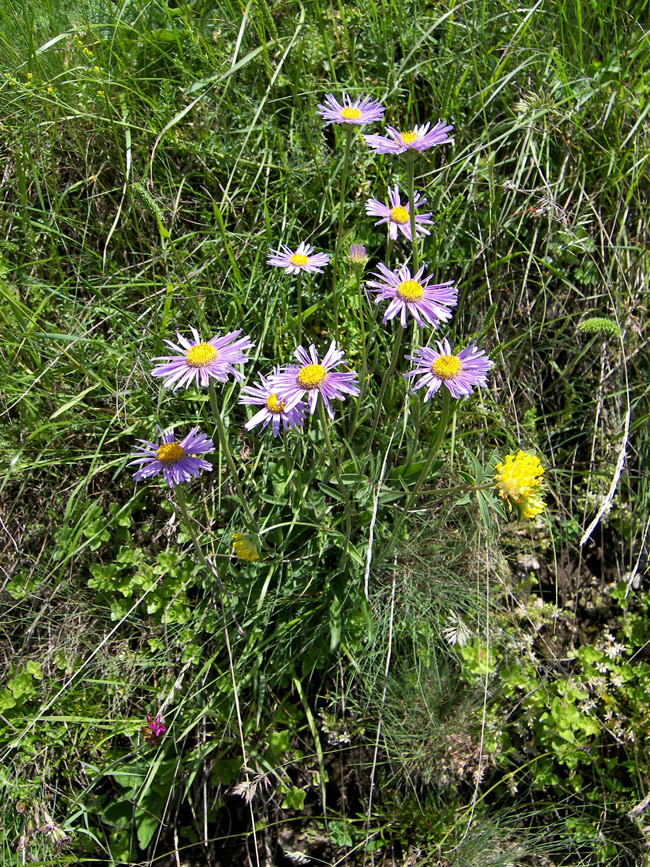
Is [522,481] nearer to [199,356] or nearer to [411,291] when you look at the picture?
[411,291]

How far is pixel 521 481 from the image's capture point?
4.31 ft

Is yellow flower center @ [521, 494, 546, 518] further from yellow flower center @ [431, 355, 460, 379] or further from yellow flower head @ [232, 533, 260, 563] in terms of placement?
yellow flower head @ [232, 533, 260, 563]

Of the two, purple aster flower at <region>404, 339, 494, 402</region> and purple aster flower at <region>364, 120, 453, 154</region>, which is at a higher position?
purple aster flower at <region>364, 120, 453, 154</region>

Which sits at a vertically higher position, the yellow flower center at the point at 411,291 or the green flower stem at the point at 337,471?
the yellow flower center at the point at 411,291

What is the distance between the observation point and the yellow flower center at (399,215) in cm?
164

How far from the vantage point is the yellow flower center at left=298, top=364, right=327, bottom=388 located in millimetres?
1336

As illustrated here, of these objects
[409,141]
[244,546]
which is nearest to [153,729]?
[244,546]

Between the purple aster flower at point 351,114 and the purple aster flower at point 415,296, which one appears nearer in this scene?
the purple aster flower at point 415,296

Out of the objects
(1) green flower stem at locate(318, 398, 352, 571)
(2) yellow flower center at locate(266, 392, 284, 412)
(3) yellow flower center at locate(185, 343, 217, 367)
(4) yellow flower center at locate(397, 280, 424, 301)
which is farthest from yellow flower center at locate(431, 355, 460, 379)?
(3) yellow flower center at locate(185, 343, 217, 367)

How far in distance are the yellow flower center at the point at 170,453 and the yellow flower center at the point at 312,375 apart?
0.32 meters

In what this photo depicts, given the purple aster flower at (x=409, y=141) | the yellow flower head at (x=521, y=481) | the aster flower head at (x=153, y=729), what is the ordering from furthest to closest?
the aster flower head at (x=153, y=729) < the purple aster flower at (x=409, y=141) < the yellow flower head at (x=521, y=481)

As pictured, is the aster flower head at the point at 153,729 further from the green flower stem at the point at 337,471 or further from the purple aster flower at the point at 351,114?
the purple aster flower at the point at 351,114

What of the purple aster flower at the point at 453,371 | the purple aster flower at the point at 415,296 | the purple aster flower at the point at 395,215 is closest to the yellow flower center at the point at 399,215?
the purple aster flower at the point at 395,215

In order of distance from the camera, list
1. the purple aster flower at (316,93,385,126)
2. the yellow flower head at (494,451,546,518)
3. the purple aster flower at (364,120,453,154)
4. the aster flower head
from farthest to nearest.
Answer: the aster flower head
the purple aster flower at (316,93,385,126)
the purple aster flower at (364,120,453,154)
the yellow flower head at (494,451,546,518)
